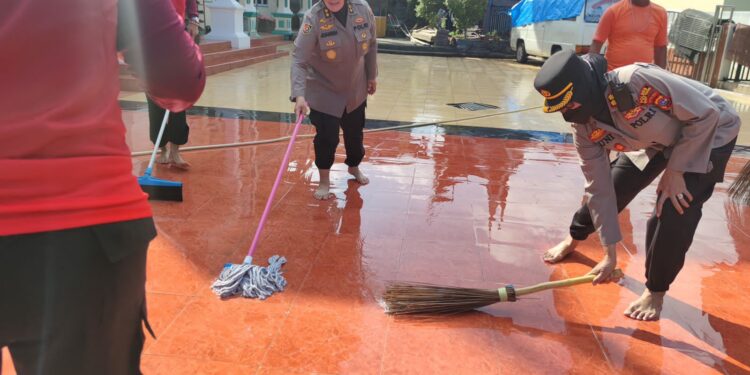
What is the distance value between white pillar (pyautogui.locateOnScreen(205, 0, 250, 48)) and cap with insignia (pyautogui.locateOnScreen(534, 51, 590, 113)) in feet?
37.9

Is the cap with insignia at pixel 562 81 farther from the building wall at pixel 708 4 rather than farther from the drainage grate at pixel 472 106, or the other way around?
the building wall at pixel 708 4

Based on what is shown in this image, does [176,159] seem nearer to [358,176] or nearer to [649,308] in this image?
[358,176]

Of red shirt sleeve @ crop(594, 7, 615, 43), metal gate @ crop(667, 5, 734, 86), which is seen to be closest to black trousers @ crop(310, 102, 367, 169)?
red shirt sleeve @ crop(594, 7, 615, 43)

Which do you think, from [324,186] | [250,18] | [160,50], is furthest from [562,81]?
[250,18]

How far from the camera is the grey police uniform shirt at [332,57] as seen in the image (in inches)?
140

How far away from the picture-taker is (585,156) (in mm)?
2514

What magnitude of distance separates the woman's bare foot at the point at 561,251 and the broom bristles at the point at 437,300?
74 cm

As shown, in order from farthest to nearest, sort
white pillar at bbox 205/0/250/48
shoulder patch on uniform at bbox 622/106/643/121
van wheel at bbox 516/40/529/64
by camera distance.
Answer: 1. van wheel at bbox 516/40/529/64
2. white pillar at bbox 205/0/250/48
3. shoulder patch on uniform at bbox 622/106/643/121

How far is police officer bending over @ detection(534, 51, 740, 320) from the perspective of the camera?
2.17 meters

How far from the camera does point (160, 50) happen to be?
1.05 metres

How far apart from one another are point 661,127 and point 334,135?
2.18 m

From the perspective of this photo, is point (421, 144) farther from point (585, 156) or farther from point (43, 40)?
point (43, 40)

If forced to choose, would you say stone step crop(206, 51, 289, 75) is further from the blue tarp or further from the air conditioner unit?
the air conditioner unit

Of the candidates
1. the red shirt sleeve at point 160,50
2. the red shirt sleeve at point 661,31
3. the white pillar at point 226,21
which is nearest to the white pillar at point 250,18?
the white pillar at point 226,21
